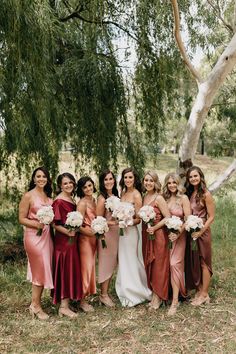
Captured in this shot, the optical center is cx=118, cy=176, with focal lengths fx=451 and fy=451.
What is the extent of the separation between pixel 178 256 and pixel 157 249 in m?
0.27

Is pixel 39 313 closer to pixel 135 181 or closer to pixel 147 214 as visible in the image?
pixel 147 214

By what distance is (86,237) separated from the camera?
521 centimetres

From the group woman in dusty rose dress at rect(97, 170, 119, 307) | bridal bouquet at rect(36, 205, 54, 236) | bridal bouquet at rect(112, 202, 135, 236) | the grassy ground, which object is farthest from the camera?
woman in dusty rose dress at rect(97, 170, 119, 307)

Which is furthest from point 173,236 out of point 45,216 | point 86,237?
point 45,216

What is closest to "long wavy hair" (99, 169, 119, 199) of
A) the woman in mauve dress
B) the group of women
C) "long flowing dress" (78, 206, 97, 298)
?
the group of women

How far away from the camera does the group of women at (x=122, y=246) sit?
5.04 metres

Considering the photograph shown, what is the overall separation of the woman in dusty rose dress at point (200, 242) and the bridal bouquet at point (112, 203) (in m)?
0.92

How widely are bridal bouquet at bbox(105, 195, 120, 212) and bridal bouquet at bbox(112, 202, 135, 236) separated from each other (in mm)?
46

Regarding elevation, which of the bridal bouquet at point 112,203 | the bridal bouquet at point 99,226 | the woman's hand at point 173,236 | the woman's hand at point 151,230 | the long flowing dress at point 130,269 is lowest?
the long flowing dress at point 130,269

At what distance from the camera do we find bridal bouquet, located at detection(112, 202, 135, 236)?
16.8 feet

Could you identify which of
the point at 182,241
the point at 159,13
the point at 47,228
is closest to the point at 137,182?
the point at 182,241

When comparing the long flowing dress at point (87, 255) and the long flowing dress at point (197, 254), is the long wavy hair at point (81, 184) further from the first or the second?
the long flowing dress at point (197, 254)

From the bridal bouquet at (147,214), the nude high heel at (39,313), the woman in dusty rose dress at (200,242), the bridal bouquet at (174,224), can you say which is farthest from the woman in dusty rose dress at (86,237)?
the woman in dusty rose dress at (200,242)

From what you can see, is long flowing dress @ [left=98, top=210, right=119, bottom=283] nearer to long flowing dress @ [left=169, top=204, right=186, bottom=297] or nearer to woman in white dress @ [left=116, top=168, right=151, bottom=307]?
woman in white dress @ [left=116, top=168, right=151, bottom=307]
